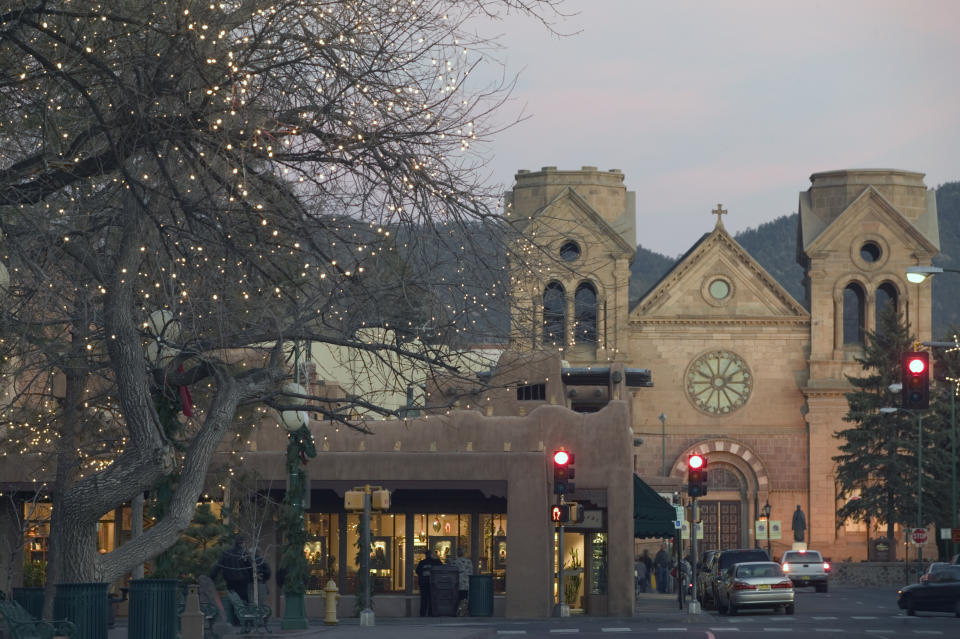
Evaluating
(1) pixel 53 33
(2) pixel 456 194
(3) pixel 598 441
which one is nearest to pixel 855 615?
(3) pixel 598 441

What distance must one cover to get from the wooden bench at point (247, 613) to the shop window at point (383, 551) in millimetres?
12428

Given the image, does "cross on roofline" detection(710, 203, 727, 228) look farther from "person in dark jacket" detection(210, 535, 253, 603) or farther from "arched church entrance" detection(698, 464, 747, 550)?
"person in dark jacket" detection(210, 535, 253, 603)

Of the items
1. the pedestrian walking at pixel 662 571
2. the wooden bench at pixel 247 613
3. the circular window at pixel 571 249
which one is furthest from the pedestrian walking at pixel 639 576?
the wooden bench at pixel 247 613

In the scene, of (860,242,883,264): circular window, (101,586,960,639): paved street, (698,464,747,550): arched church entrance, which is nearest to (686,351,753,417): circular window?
(698,464,747,550): arched church entrance

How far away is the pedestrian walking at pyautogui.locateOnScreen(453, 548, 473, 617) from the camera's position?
36.1m

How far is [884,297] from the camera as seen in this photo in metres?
74.6

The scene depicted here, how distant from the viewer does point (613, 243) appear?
70.9 m

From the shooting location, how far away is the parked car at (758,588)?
36188 mm

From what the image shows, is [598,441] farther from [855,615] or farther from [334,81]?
[334,81]

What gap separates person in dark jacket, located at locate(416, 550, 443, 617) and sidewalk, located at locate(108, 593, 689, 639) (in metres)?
0.68

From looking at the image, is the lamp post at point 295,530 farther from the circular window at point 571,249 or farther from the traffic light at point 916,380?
the circular window at point 571,249

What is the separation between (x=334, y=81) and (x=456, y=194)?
4.88ft

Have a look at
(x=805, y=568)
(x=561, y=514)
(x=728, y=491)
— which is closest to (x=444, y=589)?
(x=561, y=514)

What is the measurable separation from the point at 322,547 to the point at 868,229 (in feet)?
134
